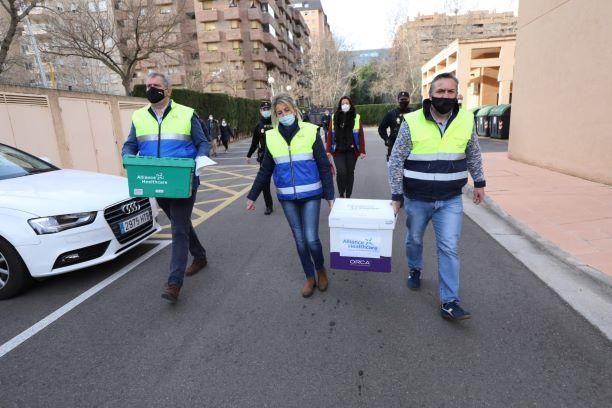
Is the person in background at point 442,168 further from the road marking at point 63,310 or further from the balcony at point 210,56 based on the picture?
the balcony at point 210,56

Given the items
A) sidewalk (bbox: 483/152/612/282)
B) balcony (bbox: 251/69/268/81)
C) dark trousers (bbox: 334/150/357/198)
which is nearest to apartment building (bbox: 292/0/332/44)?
balcony (bbox: 251/69/268/81)

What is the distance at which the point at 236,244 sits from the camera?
17.0 ft

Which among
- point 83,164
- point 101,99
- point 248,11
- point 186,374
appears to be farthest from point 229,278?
point 248,11

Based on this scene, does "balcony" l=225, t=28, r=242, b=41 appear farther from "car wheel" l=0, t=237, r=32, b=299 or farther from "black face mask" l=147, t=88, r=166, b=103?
"car wheel" l=0, t=237, r=32, b=299

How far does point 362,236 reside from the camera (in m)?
3.18

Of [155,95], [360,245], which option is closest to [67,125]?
[155,95]

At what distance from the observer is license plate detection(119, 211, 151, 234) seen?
13.6 ft

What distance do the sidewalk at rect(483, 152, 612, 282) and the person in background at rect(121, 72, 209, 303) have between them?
3948 mm

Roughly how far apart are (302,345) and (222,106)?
80.1ft

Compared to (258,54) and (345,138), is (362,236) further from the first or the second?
(258,54)

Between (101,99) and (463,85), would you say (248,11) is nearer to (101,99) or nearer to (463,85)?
(463,85)

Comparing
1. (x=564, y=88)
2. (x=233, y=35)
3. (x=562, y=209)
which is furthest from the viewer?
(x=233, y=35)

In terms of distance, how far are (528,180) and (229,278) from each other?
7.38 m

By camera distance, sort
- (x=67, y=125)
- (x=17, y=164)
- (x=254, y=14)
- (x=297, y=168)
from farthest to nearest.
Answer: (x=254, y=14) < (x=67, y=125) < (x=17, y=164) < (x=297, y=168)
